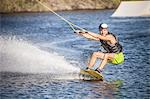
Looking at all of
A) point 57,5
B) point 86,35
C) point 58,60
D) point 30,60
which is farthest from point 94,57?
point 30,60

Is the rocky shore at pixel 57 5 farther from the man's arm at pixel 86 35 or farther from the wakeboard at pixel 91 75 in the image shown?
the wakeboard at pixel 91 75

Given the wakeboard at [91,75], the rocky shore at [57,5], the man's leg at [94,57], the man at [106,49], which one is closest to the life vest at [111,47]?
the man at [106,49]

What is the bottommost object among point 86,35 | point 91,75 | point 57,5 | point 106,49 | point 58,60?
point 91,75

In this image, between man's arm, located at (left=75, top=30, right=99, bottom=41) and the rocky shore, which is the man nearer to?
man's arm, located at (left=75, top=30, right=99, bottom=41)

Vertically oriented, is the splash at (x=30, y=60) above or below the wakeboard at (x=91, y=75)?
above

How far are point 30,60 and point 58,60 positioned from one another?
1.36ft

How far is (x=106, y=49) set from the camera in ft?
24.6

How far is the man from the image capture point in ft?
24.0

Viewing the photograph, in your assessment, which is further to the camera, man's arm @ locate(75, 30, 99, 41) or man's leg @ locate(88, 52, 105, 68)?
man's leg @ locate(88, 52, 105, 68)

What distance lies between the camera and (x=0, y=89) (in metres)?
6.97

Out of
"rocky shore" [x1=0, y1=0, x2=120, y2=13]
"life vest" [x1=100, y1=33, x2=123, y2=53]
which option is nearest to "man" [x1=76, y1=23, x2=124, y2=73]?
"life vest" [x1=100, y1=33, x2=123, y2=53]

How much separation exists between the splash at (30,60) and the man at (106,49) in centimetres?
36

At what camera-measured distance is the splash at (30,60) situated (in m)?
7.59

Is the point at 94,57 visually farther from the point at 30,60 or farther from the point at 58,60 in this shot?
the point at 30,60
